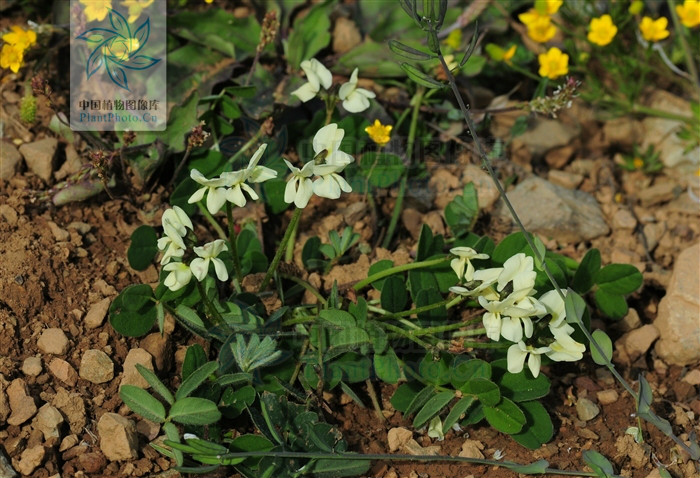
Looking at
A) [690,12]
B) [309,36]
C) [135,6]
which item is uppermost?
[690,12]

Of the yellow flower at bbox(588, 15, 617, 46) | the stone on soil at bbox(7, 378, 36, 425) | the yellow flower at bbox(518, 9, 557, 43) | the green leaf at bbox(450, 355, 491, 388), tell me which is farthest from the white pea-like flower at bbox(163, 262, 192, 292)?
the yellow flower at bbox(588, 15, 617, 46)

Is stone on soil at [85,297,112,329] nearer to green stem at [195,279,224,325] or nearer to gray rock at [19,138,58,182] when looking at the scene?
green stem at [195,279,224,325]

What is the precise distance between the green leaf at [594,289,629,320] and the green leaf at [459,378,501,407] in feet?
2.35

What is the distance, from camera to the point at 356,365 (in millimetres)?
2598

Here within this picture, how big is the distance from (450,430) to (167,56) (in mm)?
1988

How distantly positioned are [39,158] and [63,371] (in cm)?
97

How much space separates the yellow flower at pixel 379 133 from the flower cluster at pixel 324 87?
17 cm

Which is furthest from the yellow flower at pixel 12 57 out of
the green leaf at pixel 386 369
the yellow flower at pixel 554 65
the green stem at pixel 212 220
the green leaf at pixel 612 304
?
the green leaf at pixel 612 304

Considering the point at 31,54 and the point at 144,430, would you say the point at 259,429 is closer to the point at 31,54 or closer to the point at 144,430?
the point at 144,430

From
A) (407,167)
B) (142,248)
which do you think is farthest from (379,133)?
(142,248)

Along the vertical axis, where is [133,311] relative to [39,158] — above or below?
below

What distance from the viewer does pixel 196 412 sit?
7.51 ft

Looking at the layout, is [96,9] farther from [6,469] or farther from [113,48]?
[6,469]

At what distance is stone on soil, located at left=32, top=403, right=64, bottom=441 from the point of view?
2.32 meters
